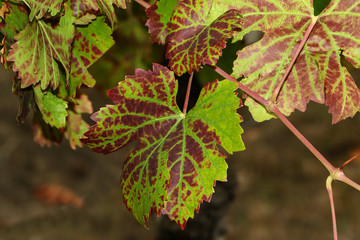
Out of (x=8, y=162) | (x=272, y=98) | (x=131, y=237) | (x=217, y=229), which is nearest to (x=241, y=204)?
(x=131, y=237)

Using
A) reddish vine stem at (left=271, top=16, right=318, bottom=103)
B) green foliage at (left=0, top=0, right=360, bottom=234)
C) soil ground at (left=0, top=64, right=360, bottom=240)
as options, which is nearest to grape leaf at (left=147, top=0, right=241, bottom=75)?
green foliage at (left=0, top=0, right=360, bottom=234)

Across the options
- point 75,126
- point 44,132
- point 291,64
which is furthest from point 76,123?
point 291,64

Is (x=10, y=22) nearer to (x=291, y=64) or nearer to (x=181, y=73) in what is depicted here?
(x=181, y=73)

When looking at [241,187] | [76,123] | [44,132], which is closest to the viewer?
[76,123]

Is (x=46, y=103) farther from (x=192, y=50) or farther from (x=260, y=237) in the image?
(x=260, y=237)

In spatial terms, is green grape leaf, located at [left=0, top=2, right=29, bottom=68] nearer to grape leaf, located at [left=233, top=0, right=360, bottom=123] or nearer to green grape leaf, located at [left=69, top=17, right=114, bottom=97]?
green grape leaf, located at [left=69, top=17, right=114, bottom=97]

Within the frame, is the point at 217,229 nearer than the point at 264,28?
No
